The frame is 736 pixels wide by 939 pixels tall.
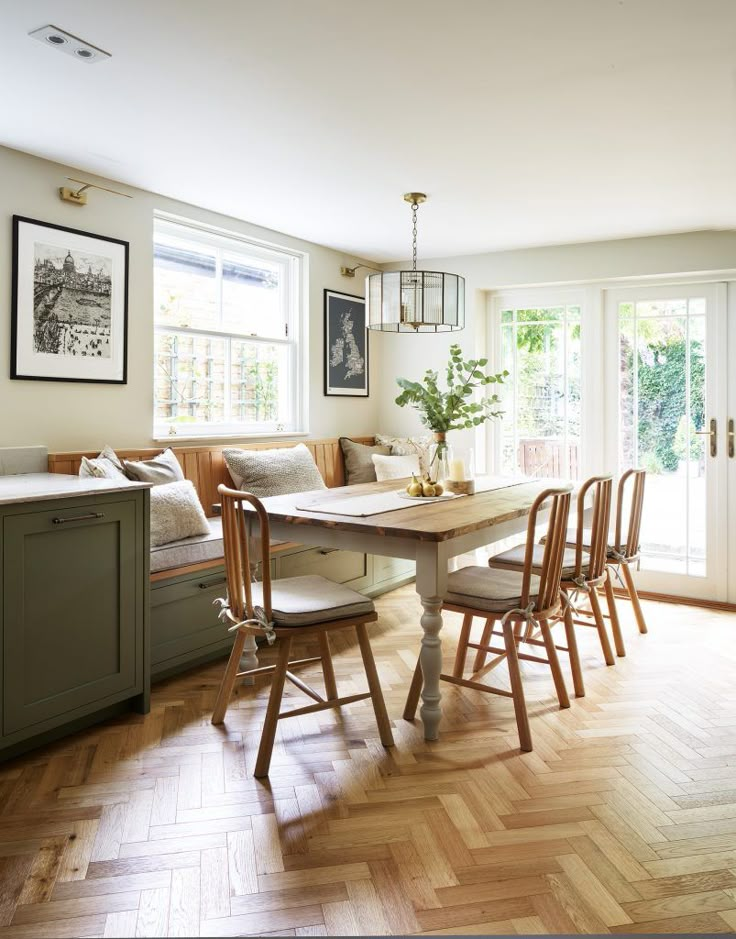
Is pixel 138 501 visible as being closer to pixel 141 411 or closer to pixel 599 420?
pixel 141 411

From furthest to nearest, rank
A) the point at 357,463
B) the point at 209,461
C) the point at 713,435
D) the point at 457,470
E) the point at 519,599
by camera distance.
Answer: the point at 357,463 < the point at 713,435 < the point at 209,461 < the point at 457,470 < the point at 519,599

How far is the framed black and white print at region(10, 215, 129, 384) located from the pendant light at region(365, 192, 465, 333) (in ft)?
4.16

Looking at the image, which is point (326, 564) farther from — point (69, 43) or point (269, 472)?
point (69, 43)

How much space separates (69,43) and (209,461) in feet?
7.17

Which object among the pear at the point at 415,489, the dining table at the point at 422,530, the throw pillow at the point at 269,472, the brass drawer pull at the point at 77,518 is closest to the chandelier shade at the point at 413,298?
the pear at the point at 415,489

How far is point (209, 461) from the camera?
12.9ft


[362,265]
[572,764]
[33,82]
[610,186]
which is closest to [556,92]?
[610,186]

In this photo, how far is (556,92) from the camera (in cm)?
246

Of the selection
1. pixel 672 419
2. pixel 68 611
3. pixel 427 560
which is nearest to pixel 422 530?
pixel 427 560

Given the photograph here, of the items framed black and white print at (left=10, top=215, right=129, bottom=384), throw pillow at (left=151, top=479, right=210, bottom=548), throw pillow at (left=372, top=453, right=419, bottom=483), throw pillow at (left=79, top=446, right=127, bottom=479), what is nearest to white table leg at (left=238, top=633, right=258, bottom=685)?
throw pillow at (left=151, top=479, right=210, bottom=548)

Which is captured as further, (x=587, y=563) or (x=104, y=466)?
(x=587, y=563)

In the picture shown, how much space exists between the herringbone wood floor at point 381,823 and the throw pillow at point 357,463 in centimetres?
216

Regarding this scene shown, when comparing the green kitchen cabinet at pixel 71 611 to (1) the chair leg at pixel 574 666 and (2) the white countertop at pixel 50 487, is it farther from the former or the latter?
(1) the chair leg at pixel 574 666

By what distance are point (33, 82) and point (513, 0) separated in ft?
5.35
